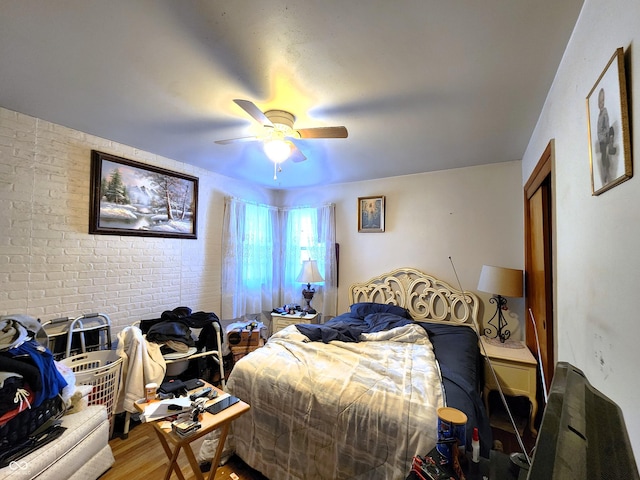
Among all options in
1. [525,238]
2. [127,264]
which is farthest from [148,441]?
[525,238]

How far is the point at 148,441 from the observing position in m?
2.19

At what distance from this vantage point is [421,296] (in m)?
3.42

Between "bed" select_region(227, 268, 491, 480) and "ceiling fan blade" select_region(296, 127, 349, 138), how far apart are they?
5.21ft

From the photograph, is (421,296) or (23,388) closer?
(23,388)

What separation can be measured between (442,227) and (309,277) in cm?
184

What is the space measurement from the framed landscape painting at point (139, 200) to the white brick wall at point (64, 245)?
76 millimetres

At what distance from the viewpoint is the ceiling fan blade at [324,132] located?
188cm

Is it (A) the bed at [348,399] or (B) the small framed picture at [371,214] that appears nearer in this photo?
(A) the bed at [348,399]

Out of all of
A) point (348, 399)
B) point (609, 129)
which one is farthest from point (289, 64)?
point (348, 399)

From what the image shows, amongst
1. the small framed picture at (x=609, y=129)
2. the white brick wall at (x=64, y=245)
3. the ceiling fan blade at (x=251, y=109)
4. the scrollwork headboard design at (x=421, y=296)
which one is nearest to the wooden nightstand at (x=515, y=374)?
the scrollwork headboard design at (x=421, y=296)

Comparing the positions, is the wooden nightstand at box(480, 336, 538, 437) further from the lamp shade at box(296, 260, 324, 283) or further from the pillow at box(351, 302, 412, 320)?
the lamp shade at box(296, 260, 324, 283)

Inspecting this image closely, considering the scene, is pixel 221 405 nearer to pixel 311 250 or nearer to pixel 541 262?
pixel 541 262

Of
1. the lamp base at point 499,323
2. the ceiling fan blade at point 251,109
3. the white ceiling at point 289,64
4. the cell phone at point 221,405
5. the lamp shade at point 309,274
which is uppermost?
the white ceiling at point 289,64

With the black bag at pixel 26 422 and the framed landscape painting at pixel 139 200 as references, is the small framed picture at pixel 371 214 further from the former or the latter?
the black bag at pixel 26 422
